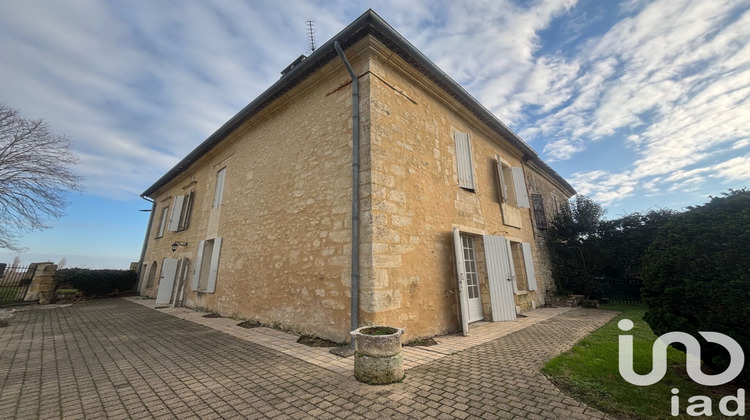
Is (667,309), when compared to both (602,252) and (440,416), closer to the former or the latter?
(440,416)

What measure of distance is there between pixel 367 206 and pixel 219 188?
6353 millimetres

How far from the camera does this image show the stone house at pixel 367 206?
409 centimetres

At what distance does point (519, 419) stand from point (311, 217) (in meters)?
3.88

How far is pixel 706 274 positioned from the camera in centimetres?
232

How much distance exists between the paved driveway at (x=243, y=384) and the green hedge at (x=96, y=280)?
9.48m

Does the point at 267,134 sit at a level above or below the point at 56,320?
above

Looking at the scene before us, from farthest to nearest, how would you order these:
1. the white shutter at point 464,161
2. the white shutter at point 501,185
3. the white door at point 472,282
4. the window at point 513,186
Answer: the window at point 513,186
the white shutter at point 501,185
the white shutter at point 464,161
the white door at point 472,282

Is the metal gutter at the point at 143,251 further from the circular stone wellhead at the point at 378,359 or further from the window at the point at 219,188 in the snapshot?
the circular stone wellhead at the point at 378,359

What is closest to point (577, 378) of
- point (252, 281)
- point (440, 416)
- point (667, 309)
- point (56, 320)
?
point (667, 309)

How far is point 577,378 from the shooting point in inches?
102

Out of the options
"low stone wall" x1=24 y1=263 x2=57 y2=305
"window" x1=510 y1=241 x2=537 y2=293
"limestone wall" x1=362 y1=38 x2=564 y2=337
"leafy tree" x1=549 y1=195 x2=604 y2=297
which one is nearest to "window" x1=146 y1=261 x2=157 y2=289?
"low stone wall" x1=24 y1=263 x2=57 y2=305

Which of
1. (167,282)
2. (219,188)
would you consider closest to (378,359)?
(219,188)

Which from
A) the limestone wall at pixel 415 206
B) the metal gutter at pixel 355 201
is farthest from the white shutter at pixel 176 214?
the limestone wall at pixel 415 206

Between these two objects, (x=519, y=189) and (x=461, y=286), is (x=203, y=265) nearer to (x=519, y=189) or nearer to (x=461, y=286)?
(x=461, y=286)
